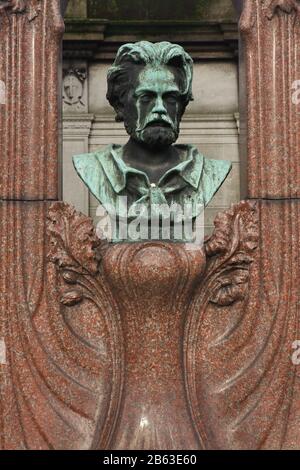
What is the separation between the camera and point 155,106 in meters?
7.24

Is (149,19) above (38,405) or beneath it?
above

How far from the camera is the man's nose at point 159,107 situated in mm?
7199

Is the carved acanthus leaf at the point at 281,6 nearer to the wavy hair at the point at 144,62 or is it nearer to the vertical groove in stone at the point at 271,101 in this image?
the vertical groove in stone at the point at 271,101

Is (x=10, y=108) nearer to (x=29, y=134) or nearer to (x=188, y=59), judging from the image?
(x=29, y=134)

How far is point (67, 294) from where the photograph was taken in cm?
710

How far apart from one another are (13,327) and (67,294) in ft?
1.42

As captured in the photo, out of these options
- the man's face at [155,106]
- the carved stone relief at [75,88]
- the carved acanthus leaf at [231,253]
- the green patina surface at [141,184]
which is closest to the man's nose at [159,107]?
the man's face at [155,106]

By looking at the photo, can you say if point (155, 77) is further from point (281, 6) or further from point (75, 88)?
point (75, 88)

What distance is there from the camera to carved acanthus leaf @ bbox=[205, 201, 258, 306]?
7168mm

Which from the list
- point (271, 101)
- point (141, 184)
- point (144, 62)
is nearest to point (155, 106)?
point (144, 62)

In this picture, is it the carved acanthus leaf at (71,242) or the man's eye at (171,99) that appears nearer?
the carved acanthus leaf at (71,242)

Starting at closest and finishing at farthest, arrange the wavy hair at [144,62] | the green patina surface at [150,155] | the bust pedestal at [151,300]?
the bust pedestal at [151,300] → the green patina surface at [150,155] → the wavy hair at [144,62]

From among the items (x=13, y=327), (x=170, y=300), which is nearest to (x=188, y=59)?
(x=170, y=300)

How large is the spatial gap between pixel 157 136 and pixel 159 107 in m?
0.21
